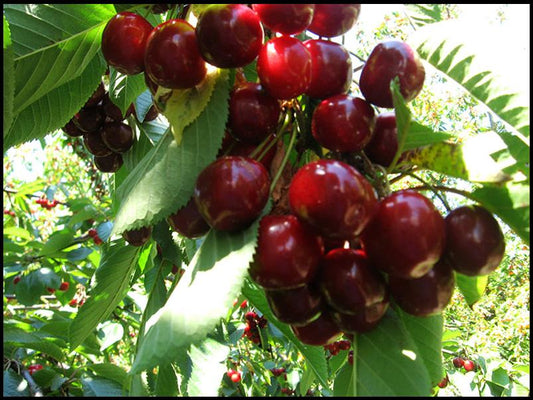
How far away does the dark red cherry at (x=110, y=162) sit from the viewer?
1.35 m

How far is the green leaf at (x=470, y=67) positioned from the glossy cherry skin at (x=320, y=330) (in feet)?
1.31

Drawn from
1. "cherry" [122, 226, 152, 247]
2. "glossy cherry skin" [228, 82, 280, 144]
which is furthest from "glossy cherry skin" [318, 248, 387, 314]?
"cherry" [122, 226, 152, 247]

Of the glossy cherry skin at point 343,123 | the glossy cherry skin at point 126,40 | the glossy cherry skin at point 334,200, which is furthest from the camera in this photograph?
the glossy cherry skin at point 126,40

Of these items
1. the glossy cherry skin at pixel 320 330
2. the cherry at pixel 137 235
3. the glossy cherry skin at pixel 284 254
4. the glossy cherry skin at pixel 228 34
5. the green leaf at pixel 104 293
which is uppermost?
the glossy cherry skin at pixel 228 34

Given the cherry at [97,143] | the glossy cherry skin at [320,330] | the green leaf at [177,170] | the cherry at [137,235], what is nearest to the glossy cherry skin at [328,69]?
the green leaf at [177,170]

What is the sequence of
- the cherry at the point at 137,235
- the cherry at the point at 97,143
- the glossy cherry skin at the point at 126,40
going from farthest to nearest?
the cherry at the point at 97,143 < the cherry at the point at 137,235 < the glossy cherry skin at the point at 126,40

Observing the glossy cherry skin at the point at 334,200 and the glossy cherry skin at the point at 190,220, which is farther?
the glossy cherry skin at the point at 190,220

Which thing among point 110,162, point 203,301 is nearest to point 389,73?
point 203,301

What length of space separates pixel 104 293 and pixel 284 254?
82 cm

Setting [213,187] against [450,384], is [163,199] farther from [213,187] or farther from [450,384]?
[450,384]

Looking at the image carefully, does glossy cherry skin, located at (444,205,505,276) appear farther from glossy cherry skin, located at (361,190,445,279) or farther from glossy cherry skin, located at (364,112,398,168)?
glossy cherry skin, located at (364,112,398,168)

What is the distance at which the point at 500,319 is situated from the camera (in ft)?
21.7

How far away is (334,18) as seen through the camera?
77 centimetres

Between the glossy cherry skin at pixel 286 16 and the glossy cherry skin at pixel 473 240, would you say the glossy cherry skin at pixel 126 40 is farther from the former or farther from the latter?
the glossy cherry skin at pixel 473 240
